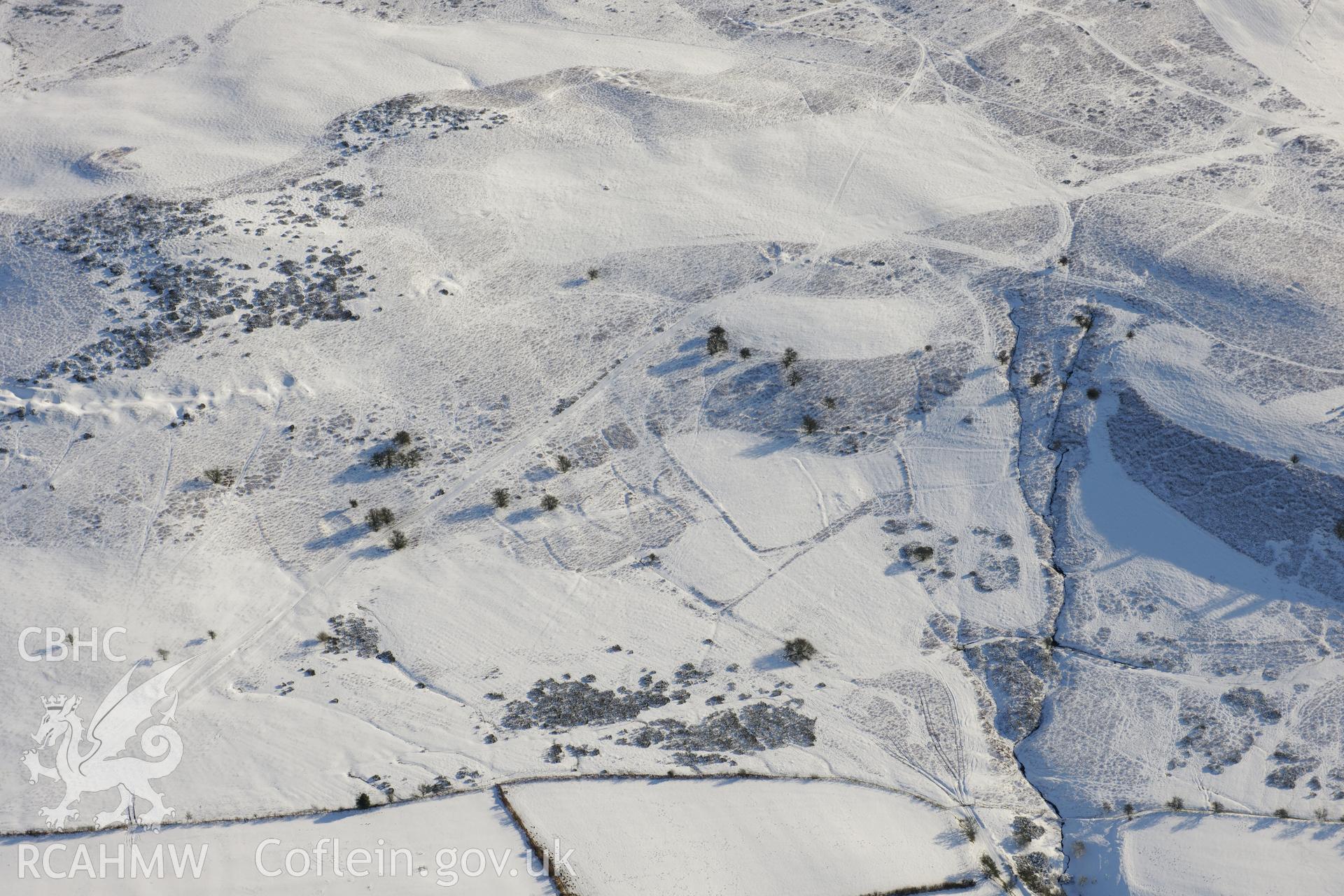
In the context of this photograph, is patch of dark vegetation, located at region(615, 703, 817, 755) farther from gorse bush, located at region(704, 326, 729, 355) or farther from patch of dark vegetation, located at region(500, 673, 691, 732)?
gorse bush, located at region(704, 326, 729, 355)

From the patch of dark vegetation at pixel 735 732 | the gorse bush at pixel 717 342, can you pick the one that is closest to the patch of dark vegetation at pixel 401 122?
the gorse bush at pixel 717 342

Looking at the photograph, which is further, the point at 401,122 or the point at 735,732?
the point at 401,122

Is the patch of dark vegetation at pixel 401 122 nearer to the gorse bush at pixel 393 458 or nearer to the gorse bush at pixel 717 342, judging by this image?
the gorse bush at pixel 717 342

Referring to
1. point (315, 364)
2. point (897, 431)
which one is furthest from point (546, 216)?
point (897, 431)

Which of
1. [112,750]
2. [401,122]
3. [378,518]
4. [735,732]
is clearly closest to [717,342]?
[378,518]

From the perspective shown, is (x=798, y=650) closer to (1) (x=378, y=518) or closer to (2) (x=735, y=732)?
(2) (x=735, y=732)
